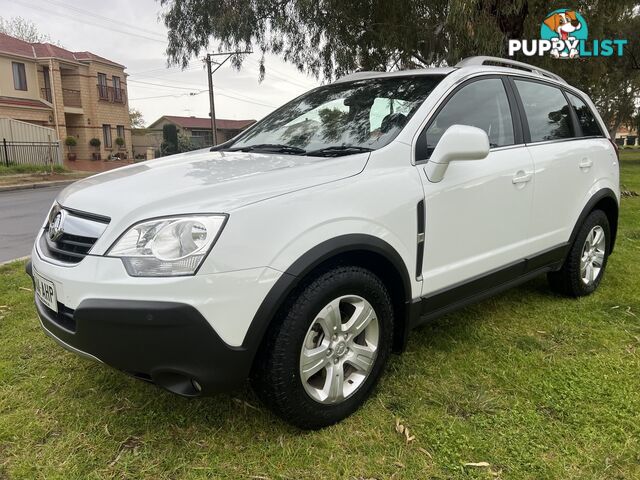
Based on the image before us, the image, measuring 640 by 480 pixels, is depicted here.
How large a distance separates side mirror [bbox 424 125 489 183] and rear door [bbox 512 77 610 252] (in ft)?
3.32

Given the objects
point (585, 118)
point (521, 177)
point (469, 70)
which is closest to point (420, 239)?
point (521, 177)

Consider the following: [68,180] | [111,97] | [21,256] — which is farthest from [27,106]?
[21,256]

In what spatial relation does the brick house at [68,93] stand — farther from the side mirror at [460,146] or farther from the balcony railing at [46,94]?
the side mirror at [460,146]

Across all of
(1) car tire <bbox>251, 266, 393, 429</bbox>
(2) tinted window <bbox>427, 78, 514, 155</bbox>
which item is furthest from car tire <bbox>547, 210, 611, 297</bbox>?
(1) car tire <bbox>251, 266, 393, 429</bbox>

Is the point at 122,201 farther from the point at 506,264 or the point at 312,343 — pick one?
the point at 506,264

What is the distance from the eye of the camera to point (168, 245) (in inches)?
75.7

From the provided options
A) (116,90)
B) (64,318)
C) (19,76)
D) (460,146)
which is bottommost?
(64,318)

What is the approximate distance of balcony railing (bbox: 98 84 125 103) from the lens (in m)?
31.8

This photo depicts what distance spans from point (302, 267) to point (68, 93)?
3376 centimetres

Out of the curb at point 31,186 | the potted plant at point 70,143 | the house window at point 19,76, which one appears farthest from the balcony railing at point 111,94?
the curb at point 31,186

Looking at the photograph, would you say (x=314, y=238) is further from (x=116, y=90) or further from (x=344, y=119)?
(x=116, y=90)

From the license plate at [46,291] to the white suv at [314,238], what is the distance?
0.01 metres

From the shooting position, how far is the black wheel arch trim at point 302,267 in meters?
1.99
